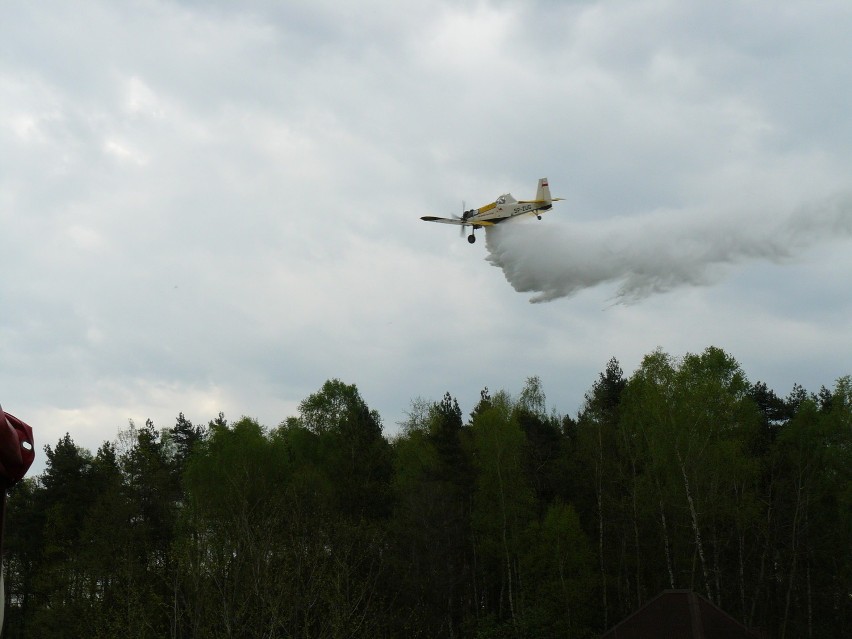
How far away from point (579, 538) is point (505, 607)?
7.26 metres

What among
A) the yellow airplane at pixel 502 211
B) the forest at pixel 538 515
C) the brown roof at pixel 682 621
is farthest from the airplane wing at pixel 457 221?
the brown roof at pixel 682 621

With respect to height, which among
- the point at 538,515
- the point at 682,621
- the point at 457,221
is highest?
the point at 457,221

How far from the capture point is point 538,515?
5081 cm

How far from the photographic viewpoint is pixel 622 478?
1857 inches

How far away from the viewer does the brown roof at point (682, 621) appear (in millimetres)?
33156

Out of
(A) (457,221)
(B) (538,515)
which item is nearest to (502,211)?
(A) (457,221)

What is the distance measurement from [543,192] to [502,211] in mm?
2355

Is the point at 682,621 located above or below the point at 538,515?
below

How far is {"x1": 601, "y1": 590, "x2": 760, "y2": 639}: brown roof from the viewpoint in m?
33.2

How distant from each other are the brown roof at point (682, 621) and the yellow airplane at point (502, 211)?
1963 cm

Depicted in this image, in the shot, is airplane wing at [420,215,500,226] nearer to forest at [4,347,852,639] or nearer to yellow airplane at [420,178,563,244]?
yellow airplane at [420,178,563,244]

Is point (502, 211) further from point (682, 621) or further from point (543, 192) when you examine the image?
point (682, 621)

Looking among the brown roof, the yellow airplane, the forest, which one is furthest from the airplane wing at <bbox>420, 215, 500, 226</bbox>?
the brown roof

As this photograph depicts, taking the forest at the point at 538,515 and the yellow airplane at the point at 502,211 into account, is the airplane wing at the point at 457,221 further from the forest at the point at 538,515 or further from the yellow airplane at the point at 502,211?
the forest at the point at 538,515
